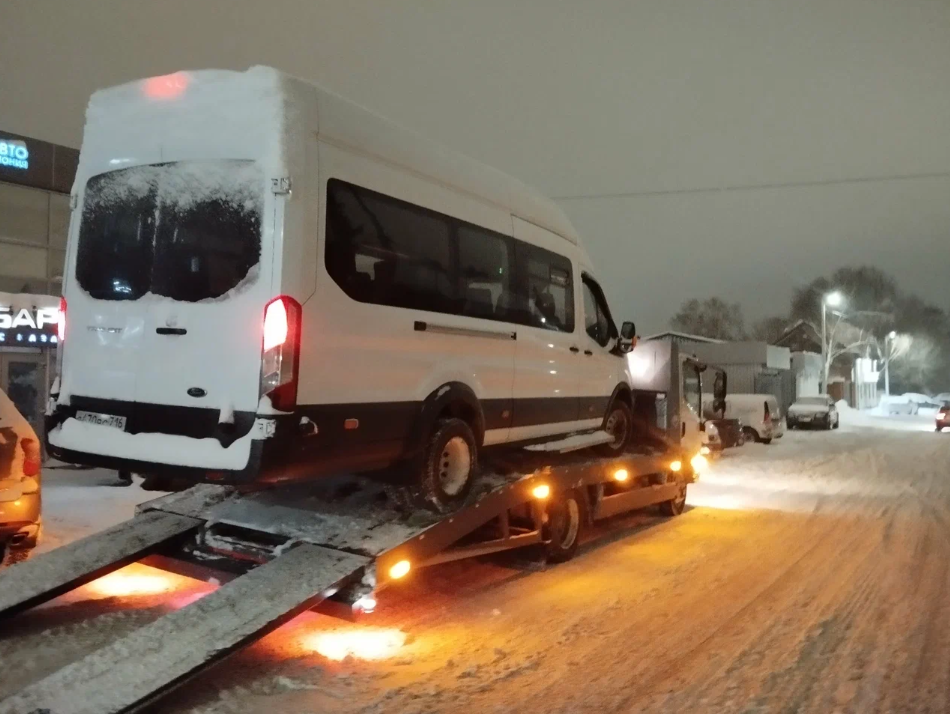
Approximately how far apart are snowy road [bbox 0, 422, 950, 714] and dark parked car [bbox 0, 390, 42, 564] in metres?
0.62

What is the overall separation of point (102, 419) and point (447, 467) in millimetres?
2530

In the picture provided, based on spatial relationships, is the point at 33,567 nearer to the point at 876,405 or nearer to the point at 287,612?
the point at 287,612

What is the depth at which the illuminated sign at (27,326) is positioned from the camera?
16.0 meters

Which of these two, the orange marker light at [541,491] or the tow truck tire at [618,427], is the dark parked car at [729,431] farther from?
the orange marker light at [541,491]

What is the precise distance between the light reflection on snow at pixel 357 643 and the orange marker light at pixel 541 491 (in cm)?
193

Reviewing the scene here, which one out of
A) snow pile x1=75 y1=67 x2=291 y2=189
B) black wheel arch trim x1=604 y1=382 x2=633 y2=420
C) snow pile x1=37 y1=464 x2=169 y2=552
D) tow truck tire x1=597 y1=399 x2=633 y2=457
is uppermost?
snow pile x1=75 y1=67 x2=291 y2=189

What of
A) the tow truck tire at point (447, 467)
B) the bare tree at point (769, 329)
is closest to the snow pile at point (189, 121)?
the tow truck tire at point (447, 467)

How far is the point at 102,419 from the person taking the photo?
18.7 ft

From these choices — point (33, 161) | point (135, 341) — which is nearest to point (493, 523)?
point (135, 341)

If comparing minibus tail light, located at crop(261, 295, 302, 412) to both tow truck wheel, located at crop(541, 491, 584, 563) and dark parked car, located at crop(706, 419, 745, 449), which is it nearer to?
tow truck wheel, located at crop(541, 491, 584, 563)

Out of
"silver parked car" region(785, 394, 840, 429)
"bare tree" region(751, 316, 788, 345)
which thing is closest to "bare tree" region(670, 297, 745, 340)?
"bare tree" region(751, 316, 788, 345)

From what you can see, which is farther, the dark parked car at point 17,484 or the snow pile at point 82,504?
the snow pile at point 82,504

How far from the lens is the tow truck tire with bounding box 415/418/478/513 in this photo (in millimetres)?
6324

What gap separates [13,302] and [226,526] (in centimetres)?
1209
